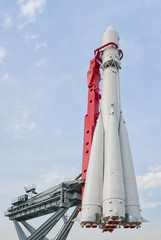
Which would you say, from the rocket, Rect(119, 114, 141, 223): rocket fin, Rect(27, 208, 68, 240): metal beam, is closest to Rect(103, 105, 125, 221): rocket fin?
the rocket

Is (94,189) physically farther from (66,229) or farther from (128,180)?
(66,229)

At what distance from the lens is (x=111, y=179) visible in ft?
67.1

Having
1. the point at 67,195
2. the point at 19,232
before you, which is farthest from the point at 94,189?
the point at 19,232

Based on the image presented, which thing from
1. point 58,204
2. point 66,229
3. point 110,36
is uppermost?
point 110,36

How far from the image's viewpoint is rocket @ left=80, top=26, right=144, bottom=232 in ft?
64.7

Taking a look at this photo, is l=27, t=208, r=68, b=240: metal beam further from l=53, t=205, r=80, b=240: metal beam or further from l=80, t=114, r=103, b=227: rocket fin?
l=80, t=114, r=103, b=227: rocket fin

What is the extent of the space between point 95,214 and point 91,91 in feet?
53.9

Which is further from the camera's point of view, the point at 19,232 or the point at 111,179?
the point at 19,232

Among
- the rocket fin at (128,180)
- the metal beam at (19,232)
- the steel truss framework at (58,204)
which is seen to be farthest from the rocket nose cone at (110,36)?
the metal beam at (19,232)

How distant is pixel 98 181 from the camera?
71.3 feet

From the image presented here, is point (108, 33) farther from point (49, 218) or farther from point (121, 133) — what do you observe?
point (49, 218)

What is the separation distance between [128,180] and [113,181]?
A: 2053 millimetres

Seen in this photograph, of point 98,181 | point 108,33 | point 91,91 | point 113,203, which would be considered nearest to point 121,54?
point 108,33

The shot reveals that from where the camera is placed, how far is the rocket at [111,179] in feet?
64.7
